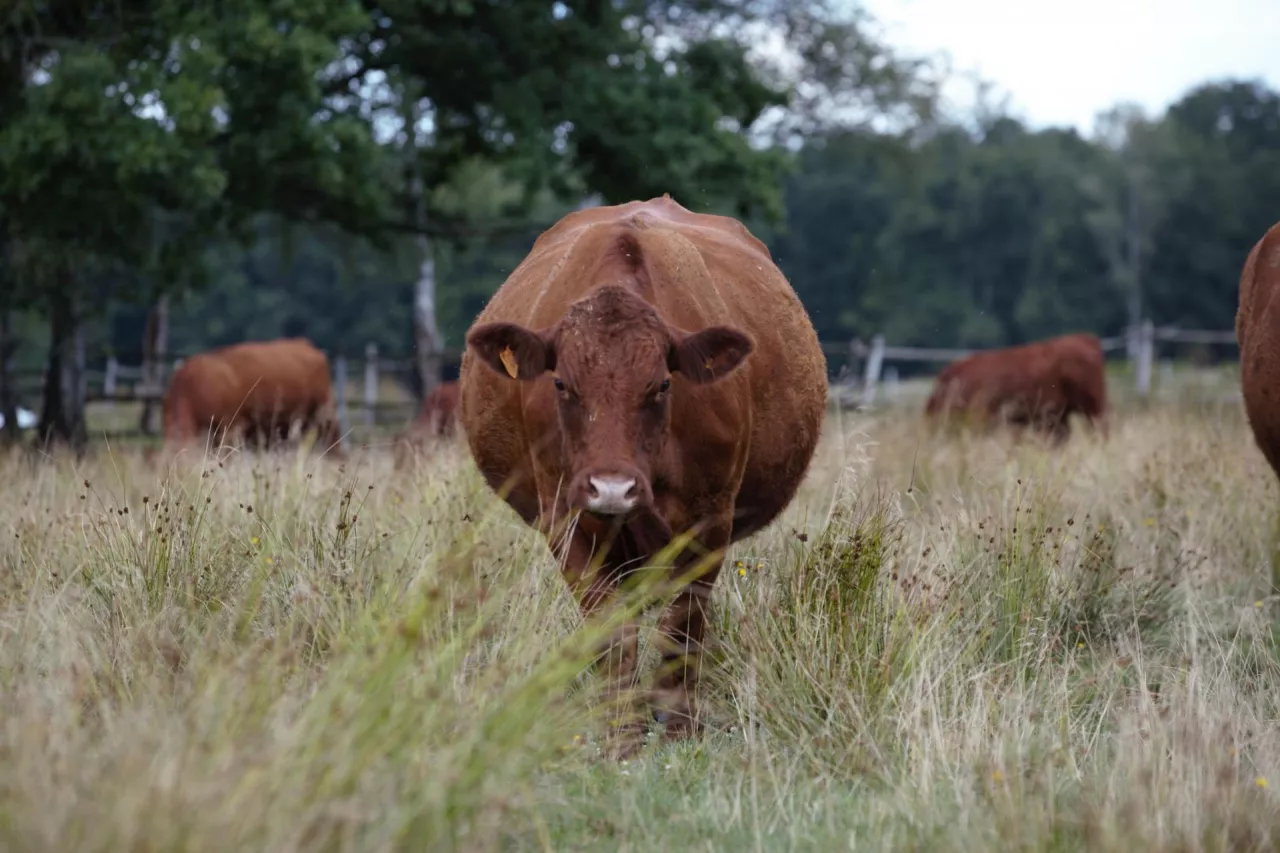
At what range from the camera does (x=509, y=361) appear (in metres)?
5.15

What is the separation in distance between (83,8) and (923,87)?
2087 centimetres

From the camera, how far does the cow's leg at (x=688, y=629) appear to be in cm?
504

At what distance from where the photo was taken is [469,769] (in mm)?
3193

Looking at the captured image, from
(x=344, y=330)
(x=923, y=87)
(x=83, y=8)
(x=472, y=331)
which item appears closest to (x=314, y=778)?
(x=472, y=331)

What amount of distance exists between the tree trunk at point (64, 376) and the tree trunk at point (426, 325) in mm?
6716

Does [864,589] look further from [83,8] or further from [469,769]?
[83,8]

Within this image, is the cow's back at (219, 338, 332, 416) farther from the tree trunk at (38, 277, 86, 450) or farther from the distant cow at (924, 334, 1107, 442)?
the distant cow at (924, 334, 1107, 442)

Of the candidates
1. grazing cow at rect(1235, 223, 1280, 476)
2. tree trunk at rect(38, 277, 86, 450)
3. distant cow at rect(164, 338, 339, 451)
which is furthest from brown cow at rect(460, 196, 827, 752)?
tree trunk at rect(38, 277, 86, 450)

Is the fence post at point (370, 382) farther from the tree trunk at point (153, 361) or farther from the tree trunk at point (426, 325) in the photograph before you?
the tree trunk at point (153, 361)

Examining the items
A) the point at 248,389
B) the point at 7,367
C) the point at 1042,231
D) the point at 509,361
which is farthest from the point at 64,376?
the point at 1042,231

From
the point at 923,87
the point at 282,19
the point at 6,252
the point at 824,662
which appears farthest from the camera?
the point at 923,87

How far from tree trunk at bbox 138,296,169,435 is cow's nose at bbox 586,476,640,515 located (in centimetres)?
1751

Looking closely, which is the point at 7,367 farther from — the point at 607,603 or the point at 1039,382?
the point at 607,603

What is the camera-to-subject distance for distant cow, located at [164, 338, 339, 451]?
14688 millimetres
